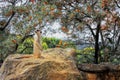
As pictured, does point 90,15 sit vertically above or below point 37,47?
above

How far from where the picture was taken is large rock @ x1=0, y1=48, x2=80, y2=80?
14.1ft

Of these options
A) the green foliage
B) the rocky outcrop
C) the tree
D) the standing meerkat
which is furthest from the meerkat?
the green foliage

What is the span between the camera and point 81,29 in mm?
6184

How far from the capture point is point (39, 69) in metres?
4.35

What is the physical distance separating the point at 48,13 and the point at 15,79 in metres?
1.86

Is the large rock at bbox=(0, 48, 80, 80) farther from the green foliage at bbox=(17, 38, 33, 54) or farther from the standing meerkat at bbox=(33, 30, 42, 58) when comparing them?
the green foliage at bbox=(17, 38, 33, 54)

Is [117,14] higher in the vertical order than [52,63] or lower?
higher

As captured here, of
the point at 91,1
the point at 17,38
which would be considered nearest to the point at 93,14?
the point at 91,1

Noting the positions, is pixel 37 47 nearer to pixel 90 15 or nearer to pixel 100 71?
pixel 90 15

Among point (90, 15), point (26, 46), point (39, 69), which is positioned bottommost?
point (39, 69)

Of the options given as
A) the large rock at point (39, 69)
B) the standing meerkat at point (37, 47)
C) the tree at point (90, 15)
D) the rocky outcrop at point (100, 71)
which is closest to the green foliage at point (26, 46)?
the tree at point (90, 15)

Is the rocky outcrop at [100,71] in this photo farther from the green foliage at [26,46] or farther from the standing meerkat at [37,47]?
the green foliage at [26,46]

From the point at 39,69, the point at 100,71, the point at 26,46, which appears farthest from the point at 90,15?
the point at 39,69

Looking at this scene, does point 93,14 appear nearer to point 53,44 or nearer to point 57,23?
point 57,23
